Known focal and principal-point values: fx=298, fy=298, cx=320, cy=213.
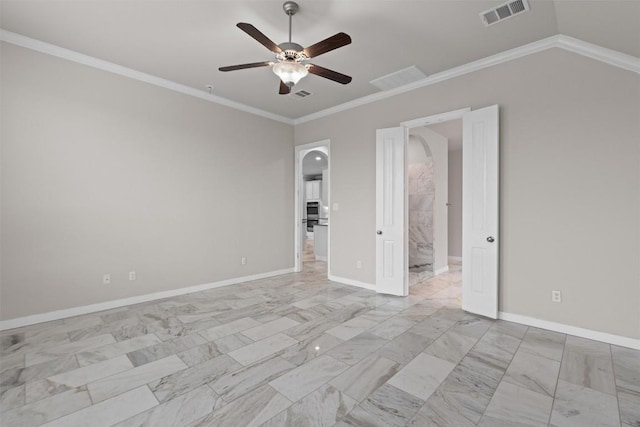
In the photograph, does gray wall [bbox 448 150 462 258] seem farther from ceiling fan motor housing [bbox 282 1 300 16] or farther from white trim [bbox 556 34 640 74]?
ceiling fan motor housing [bbox 282 1 300 16]

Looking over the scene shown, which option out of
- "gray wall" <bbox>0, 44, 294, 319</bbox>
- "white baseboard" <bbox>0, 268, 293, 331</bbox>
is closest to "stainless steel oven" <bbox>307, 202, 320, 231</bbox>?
"gray wall" <bbox>0, 44, 294, 319</bbox>

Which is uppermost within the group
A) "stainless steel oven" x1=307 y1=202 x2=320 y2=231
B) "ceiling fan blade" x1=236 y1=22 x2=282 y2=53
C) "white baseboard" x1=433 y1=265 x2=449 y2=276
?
"ceiling fan blade" x1=236 y1=22 x2=282 y2=53

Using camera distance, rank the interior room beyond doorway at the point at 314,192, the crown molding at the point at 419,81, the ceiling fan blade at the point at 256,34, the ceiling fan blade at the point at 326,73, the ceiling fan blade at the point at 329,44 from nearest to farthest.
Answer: the ceiling fan blade at the point at 256,34 → the ceiling fan blade at the point at 329,44 → the ceiling fan blade at the point at 326,73 → the crown molding at the point at 419,81 → the interior room beyond doorway at the point at 314,192

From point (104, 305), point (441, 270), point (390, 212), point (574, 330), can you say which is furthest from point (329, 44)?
point (441, 270)

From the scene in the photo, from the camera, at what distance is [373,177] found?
478 centimetres

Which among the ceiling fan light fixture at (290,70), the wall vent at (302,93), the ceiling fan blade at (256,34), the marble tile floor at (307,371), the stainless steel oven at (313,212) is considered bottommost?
the marble tile floor at (307,371)

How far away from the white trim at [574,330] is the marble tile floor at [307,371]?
9 centimetres

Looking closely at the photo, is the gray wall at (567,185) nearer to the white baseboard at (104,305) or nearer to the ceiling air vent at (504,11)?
the ceiling air vent at (504,11)

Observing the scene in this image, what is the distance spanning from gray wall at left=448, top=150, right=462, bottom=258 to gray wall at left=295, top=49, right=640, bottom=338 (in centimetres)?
446

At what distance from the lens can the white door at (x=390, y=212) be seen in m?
4.38

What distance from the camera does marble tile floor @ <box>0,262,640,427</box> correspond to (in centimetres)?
187

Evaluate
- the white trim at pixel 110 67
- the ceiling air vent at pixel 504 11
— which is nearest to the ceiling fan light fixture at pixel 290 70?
the ceiling air vent at pixel 504 11

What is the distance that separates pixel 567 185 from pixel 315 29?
3.04 metres

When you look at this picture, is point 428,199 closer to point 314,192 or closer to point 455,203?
point 455,203
